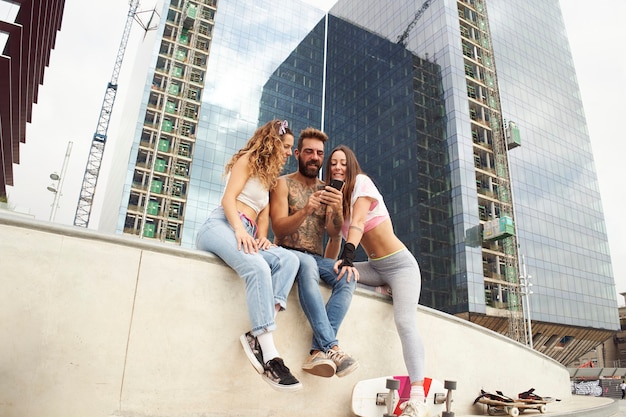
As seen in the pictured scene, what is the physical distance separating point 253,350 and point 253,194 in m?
1.24

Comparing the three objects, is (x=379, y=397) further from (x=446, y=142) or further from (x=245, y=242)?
(x=446, y=142)

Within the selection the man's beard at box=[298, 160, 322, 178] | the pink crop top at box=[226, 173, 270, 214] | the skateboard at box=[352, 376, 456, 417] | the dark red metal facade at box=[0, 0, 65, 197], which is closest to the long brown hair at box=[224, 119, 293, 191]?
the pink crop top at box=[226, 173, 270, 214]

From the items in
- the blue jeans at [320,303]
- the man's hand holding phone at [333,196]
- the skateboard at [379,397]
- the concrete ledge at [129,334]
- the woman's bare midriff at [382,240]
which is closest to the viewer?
the concrete ledge at [129,334]

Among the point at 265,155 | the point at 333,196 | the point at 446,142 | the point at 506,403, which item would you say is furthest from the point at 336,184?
the point at 446,142

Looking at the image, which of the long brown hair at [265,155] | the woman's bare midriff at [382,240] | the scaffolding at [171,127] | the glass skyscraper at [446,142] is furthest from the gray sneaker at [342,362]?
the scaffolding at [171,127]

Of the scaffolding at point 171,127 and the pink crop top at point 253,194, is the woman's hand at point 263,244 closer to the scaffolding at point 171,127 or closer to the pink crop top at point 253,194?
the pink crop top at point 253,194

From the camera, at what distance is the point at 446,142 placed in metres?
46.6

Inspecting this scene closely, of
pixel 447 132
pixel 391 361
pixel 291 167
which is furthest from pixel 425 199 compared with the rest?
pixel 391 361

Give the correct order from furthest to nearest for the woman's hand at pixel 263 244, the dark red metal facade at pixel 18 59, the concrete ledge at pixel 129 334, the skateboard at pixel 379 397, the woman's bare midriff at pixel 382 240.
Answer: the dark red metal facade at pixel 18 59 → the woman's bare midriff at pixel 382 240 → the skateboard at pixel 379 397 → the woman's hand at pixel 263 244 → the concrete ledge at pixel 129 334

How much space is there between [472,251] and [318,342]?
41527mm

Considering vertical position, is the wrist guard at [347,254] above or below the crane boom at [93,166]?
below

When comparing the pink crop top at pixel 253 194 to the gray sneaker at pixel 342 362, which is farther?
the pink crop top at pixel 253 194

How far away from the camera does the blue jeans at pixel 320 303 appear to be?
9.86 ft

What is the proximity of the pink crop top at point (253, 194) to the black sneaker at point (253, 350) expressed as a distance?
3.45 feet
